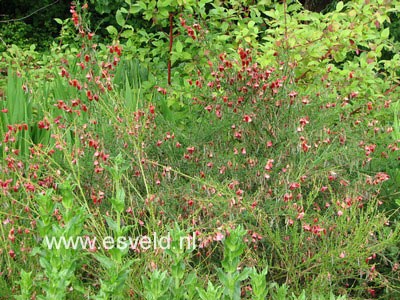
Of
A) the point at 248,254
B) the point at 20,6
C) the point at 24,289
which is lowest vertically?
the point at 20,6

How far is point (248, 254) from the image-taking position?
8.76 feet

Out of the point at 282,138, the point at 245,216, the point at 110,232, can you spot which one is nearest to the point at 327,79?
the point at 282,138

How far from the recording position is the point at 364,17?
4.60m

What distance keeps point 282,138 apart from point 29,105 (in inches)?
64.3

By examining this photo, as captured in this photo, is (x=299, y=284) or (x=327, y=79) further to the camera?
(x=327, y=79)

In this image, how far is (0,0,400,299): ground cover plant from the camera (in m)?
2.33

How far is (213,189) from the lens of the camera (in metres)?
2.89

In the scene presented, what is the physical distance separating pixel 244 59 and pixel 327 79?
82 centimetres

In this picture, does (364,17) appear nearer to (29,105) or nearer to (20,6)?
(29,105)

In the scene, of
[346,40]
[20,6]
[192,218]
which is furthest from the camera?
[20,6]

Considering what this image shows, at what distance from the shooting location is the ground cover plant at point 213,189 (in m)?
2.33

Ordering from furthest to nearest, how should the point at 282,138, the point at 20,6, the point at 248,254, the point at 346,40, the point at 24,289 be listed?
1. the point at 20,6
2. the point at 346,40
3. the point at 282,138
4. the point at 248,254
5. the point at 24,289

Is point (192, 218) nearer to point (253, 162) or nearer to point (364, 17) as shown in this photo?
point (253, 162)

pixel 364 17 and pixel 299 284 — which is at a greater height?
pixel 364 17
